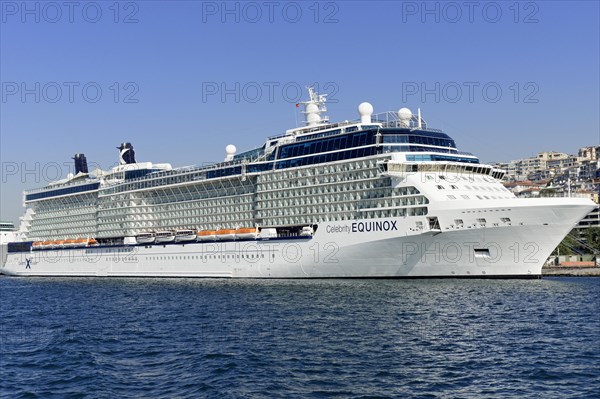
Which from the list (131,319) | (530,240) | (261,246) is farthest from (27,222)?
(530,240)

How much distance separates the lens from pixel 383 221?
44.3m

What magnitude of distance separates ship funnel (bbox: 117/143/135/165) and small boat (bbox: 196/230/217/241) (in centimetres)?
2318

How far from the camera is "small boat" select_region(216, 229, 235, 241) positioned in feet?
183

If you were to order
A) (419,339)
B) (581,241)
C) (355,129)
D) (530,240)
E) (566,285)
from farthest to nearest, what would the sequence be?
(581,241) < (355,129) < (566,285) < (530,240) < (419,339)

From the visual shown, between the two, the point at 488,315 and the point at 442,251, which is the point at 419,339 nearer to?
the point at 488,315

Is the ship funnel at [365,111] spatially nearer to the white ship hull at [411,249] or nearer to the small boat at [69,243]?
the white ship hull at [411,249]

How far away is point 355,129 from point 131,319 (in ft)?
84.9

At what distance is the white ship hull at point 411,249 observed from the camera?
131ft

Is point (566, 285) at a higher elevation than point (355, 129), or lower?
lower

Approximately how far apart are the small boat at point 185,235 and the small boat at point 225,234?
377 centimetres

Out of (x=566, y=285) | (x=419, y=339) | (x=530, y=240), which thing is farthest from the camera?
(x=566, y=285)

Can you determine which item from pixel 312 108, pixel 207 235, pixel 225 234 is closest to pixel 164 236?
pixel 207 235

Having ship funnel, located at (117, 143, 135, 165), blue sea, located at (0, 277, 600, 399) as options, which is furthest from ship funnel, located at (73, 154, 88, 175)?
blue sea, located at (0, 277, 600, 399)

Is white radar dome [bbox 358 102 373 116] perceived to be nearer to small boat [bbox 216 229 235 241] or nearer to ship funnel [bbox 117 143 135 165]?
small boat [bbox 216 229 235 241]
